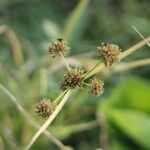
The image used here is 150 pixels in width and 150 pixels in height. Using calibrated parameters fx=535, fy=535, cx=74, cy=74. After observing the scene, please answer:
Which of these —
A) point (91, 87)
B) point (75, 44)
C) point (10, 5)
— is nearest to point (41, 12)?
point (10, 5)

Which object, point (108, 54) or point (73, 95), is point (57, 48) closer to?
point (108, 54)

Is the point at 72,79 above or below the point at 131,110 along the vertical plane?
below

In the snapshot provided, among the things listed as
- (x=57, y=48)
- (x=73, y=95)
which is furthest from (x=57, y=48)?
(x=73, y=95)

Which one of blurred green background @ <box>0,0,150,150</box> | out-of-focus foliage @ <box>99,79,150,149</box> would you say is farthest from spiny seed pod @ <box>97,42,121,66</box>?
out-of-focus foliage @ <box>99,79,150,149</box>

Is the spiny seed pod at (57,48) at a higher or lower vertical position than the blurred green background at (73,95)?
lower

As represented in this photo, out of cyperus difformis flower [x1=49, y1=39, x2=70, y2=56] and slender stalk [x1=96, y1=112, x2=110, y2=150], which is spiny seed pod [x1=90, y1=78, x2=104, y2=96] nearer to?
cyperus difformis flower [x1=49, y1=39, x2=70, y2=56]

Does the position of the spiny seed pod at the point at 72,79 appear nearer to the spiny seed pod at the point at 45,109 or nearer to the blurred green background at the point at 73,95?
the spiny seed pod at the point at 45,109

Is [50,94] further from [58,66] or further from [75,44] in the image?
[75,44]

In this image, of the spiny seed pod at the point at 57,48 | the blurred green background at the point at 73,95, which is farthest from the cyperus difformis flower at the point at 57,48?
the blurred green background at the point at 73,95
